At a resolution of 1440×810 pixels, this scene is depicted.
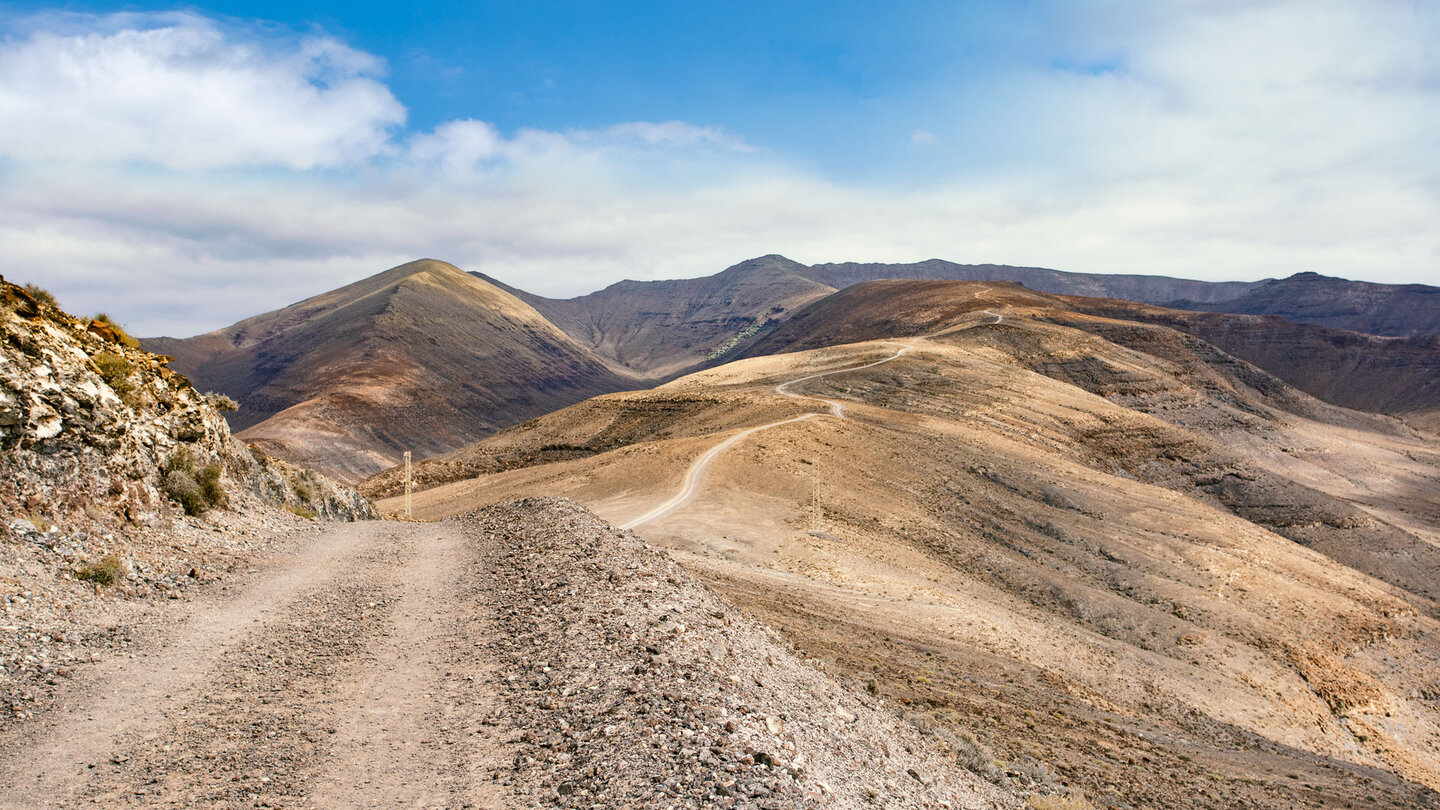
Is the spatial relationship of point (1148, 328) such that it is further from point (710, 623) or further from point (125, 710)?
point (125, 710)

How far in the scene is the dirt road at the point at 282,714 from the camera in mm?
6199

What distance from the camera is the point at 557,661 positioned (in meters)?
8.78

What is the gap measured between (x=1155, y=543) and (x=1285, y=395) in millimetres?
65629

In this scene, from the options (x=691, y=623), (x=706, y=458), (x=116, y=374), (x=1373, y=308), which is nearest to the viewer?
(x=691, y=623)

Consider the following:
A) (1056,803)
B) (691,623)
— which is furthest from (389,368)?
(1056,803)

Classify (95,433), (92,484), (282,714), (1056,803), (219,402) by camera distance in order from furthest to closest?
(219,402) < (95,433) < (92,484) < (1056,803) < (282,714)

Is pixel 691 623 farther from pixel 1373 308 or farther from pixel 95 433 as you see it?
pixel 1373 308

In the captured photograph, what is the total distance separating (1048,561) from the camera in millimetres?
28953

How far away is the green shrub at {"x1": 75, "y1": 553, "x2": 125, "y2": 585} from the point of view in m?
10.2

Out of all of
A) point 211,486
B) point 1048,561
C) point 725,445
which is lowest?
point 1048,561

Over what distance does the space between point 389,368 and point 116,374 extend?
110 meters

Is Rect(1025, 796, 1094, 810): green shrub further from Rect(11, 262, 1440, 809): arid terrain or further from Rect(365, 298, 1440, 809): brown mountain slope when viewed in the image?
Rect(365, 298, 1440, 809): brown mountain slope

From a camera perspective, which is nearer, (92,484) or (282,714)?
(282,714)

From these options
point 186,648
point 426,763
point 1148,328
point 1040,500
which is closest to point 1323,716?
point 1040,500
